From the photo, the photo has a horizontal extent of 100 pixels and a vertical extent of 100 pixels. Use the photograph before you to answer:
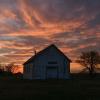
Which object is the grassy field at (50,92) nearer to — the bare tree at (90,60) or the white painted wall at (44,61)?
the white painted wall at (44,61)

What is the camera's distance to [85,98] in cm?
2450

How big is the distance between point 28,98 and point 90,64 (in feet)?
239

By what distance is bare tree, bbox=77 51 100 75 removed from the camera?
95438 millimetres

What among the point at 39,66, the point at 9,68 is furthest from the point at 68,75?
the point at 9,68

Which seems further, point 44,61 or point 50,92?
point 44,61

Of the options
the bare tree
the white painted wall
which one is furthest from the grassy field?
the bare tree

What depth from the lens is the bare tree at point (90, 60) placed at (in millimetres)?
95438

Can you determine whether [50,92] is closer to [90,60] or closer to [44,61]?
[44,61]

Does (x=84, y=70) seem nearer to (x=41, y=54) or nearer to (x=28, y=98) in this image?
(x=41, y=54)

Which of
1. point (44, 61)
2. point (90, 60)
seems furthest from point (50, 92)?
point (90, 60)

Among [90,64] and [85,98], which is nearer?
[85,98]

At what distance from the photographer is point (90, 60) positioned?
9675 centimetres

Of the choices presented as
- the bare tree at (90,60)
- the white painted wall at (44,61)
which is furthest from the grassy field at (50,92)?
the bare tree at (90,60)

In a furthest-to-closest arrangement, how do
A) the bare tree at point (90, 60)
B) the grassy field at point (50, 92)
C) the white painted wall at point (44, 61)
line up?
the bare tree at point (90, 60) → the white painted wall at point (44, 61) → the grassy field at point (50, 92)
